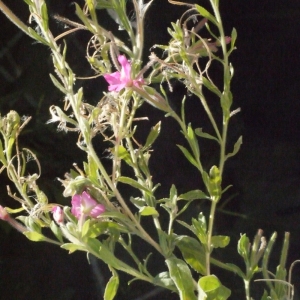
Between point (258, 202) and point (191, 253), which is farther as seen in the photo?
point (258, 202)

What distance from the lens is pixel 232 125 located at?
0.75m

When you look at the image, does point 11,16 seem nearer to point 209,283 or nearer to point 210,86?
point 210,86

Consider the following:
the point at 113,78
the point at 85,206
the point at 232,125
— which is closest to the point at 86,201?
the point at 85,206

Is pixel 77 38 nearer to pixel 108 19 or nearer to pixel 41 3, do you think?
pixel 108 19

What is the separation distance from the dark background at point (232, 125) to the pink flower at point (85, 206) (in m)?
0.34

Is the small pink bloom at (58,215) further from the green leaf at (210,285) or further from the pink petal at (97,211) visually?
the green leaf at (210,285)

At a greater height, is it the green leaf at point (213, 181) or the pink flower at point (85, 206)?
the pink flower at point (85, 206)

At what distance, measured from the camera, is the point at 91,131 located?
429 millimetres

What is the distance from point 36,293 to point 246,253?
0.49 meters

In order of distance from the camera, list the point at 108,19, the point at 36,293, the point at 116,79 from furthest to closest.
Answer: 1. the point at 36,293
2. the point at 108,19
3. the point at 116,79

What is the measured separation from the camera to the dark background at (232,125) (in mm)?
708

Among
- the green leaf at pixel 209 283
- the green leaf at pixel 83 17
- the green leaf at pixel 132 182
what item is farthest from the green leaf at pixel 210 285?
the green leaf at pixel 83 17

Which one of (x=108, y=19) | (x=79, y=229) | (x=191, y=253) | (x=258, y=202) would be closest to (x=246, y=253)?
(x=191, y=253)

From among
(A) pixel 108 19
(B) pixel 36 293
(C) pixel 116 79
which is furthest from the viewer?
(B) pixel 36 293
